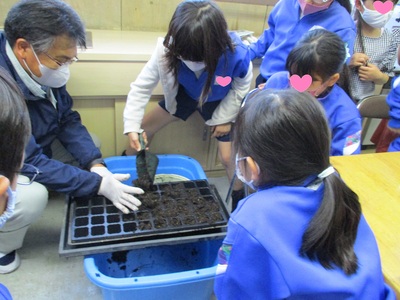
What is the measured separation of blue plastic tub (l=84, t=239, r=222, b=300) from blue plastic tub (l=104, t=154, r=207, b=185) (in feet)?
1.04

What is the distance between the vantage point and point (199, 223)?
→ 3.15 feet

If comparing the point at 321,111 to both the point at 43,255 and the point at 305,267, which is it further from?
the point at 43,255

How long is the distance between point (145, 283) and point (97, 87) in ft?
2.63

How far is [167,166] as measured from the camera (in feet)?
4.65

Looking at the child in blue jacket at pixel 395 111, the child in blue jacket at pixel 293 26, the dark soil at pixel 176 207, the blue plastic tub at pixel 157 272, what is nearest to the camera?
the blue plastic tub at pixel 157 272

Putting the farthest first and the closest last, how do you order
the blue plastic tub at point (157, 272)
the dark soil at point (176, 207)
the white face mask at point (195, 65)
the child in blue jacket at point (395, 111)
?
the child in blue jacket at point (395, 111) → the white face mask at point (195, 65) → the dark soil at point (176, 207) → the blue plastic tub at point (157, 272)

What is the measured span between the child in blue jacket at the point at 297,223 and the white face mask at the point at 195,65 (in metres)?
0.51

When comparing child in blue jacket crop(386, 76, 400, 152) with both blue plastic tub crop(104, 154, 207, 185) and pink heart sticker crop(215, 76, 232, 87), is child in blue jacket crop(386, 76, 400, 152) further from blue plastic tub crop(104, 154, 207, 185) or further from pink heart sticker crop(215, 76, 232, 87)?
blue plastic tub crop(104, 154, 207, 185)

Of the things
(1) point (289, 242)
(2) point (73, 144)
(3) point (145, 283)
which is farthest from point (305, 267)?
(2) point (73, 144)

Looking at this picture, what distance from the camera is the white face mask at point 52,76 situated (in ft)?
3.29

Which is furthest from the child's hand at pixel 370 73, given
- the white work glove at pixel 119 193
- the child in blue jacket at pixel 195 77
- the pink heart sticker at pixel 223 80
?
the white work glove at pixel 119 193

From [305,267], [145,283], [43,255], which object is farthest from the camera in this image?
[43,255]

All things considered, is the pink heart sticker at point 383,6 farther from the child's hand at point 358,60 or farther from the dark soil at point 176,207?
the dark soil at point 176,207

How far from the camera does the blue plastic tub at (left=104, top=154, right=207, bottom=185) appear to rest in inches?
52.4
